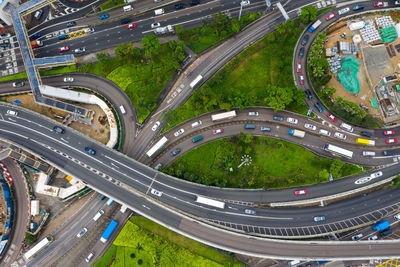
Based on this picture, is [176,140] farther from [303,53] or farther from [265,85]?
[303,53]

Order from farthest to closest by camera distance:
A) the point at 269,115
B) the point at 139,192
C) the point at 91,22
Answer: the point at 91,22, the point at 269,115, the point at 139,192

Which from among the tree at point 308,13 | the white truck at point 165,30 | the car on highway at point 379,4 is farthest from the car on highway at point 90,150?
the car on highway at point 379,4

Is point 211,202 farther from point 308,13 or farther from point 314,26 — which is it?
point 308,13

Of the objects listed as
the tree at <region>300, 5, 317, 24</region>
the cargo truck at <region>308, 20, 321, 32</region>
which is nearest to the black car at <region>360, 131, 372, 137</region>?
the cargo truck at <region>308, 20, 321, 32</region>

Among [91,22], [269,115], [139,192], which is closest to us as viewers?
[139,192]

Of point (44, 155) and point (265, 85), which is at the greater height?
point (265, 85)

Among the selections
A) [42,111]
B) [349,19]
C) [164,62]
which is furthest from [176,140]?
[349,19]

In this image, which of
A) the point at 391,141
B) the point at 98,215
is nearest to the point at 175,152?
the point at 98,215
